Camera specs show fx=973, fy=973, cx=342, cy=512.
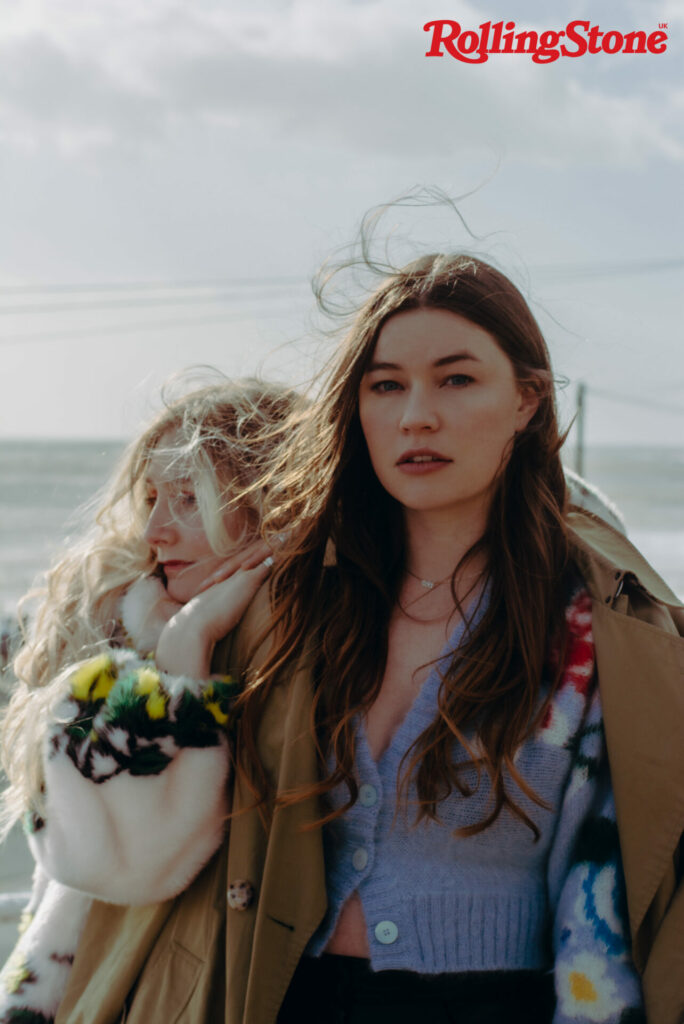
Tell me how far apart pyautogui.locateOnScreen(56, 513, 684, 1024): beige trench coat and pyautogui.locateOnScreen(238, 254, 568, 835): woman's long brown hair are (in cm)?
6

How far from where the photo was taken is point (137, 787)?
6.50 feet

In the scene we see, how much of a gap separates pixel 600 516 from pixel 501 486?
33 cm

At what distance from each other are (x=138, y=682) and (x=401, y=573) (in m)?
0.62

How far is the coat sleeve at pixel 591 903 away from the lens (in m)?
1.73

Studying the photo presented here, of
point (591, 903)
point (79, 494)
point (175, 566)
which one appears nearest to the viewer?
point (591, 903)

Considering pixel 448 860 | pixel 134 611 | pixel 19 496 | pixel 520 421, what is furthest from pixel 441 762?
pixel 19 496

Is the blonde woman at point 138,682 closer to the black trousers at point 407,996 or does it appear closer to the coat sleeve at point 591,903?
the black trousers at point 407,996

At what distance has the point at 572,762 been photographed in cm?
186

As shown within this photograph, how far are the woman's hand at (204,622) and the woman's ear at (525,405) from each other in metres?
0.67

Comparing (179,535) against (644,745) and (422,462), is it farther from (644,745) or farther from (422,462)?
(644,745)

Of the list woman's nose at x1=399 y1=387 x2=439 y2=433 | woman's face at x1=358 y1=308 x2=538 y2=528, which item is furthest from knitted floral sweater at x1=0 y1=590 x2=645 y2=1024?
woman's nose at x1=399 y1=387 x2=439 y2=433

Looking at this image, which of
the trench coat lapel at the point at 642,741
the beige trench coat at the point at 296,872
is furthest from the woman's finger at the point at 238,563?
the trench coat lapel at the point at 642,741

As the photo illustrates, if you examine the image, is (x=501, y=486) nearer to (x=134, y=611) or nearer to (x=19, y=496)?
(x=134, y=611)

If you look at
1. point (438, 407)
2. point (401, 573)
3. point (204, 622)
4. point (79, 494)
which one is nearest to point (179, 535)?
point (204, 622)
